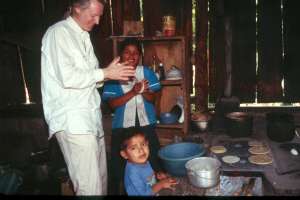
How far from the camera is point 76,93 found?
12.0 feet

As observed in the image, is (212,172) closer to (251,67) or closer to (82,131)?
(82,131)

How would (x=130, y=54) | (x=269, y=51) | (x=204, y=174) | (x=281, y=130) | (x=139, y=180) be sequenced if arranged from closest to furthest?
(x=204, y=174) → (x=139, y=180) → (x=281, y=130) → (x=130, y=54) → (x=269, y=51)

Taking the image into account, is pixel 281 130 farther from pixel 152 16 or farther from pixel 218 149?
pixel 152 16

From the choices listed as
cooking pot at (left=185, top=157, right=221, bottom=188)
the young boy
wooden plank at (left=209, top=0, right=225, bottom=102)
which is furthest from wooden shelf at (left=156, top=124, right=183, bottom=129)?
cooking pot at (left=185, top=157, right=221, bottom=188)

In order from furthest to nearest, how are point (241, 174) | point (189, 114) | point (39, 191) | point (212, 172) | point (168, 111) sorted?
point (168, 111) → point (189, 114) → point (39, 191) → point (241, 174) → point (212, 172)

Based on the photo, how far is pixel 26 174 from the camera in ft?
18.5

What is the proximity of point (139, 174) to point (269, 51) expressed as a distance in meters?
3.86

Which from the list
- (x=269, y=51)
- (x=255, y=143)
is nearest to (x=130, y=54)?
(x=255, y=143)

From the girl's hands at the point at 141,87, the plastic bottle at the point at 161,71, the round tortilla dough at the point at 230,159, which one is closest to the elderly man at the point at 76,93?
the girl's hands at the point at 141,87

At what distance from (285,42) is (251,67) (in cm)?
74

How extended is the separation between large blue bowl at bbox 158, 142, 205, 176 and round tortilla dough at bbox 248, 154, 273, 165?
27.2 inches

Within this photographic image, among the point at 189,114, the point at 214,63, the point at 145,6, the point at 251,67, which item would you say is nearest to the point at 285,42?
the point at 251,67

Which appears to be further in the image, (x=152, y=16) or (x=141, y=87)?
(x=152, y=16)

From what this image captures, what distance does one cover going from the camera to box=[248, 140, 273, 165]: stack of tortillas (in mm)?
4398
